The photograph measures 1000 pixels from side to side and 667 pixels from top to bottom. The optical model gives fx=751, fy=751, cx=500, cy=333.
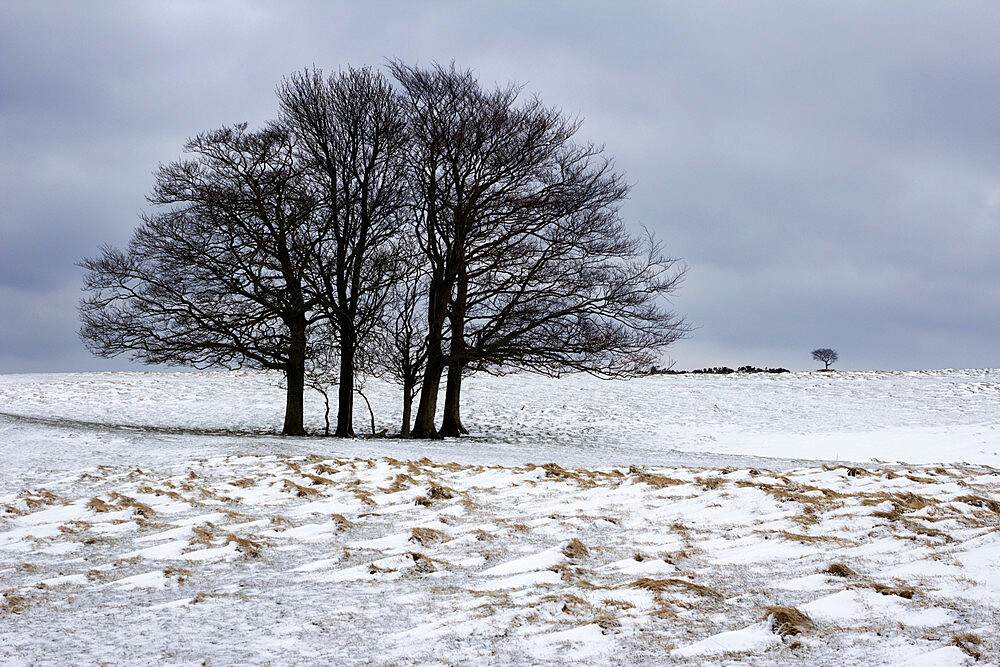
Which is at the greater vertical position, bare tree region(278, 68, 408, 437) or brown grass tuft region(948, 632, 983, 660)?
bare tree region(278, 68, 408, 437)

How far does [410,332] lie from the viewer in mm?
18922

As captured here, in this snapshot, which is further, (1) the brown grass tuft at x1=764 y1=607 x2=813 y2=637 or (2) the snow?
(1) the brown grass tuft at x1=764 y1=607 x2=813 y2=637

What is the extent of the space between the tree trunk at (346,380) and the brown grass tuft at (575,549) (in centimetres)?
1341

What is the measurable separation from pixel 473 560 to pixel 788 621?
8.42 feet

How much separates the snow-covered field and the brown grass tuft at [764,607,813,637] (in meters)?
0.02

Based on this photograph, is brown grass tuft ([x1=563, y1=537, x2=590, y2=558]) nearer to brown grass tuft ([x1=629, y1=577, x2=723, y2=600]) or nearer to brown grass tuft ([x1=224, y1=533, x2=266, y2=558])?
brown grass tuft ([x1=629, y1=577, x2=723, y2=600])

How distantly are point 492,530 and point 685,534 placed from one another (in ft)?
5.56

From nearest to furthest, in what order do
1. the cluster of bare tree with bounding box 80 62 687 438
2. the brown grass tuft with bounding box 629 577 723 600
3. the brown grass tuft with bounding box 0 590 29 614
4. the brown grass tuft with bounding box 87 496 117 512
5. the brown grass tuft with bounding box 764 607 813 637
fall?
1. the brown grass tuft with bounding box 764 607 813 637
2. the brown grass tuft with bounding box 629 577 723 600
3. the brown grass tuft with bounding box 0 590 29 614
4. the brown grass tuft with bounding box 87 496 117 512
5. the cluster of bare tree with bounding box 80 62 687 438

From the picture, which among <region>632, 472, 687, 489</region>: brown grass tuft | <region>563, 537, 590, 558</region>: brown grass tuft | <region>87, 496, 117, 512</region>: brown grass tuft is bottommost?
<region>87, 496, 117, 512</region>: brown grass tuft

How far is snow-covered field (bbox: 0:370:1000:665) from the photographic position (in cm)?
398

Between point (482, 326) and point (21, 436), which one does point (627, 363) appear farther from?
point (21, 436)

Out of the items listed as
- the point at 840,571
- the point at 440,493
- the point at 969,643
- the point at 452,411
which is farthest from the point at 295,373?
the point at 969,643

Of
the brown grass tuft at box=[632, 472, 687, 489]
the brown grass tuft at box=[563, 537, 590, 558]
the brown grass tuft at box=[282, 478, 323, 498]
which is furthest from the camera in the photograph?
the brown grass tuft at box=[632, 472, 687, 489]

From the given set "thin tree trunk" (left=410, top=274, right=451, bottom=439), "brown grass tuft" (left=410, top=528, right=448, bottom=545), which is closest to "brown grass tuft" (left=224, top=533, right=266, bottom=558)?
"brown grass tuft" (left=410, top=528, right=448, bottom=545)
